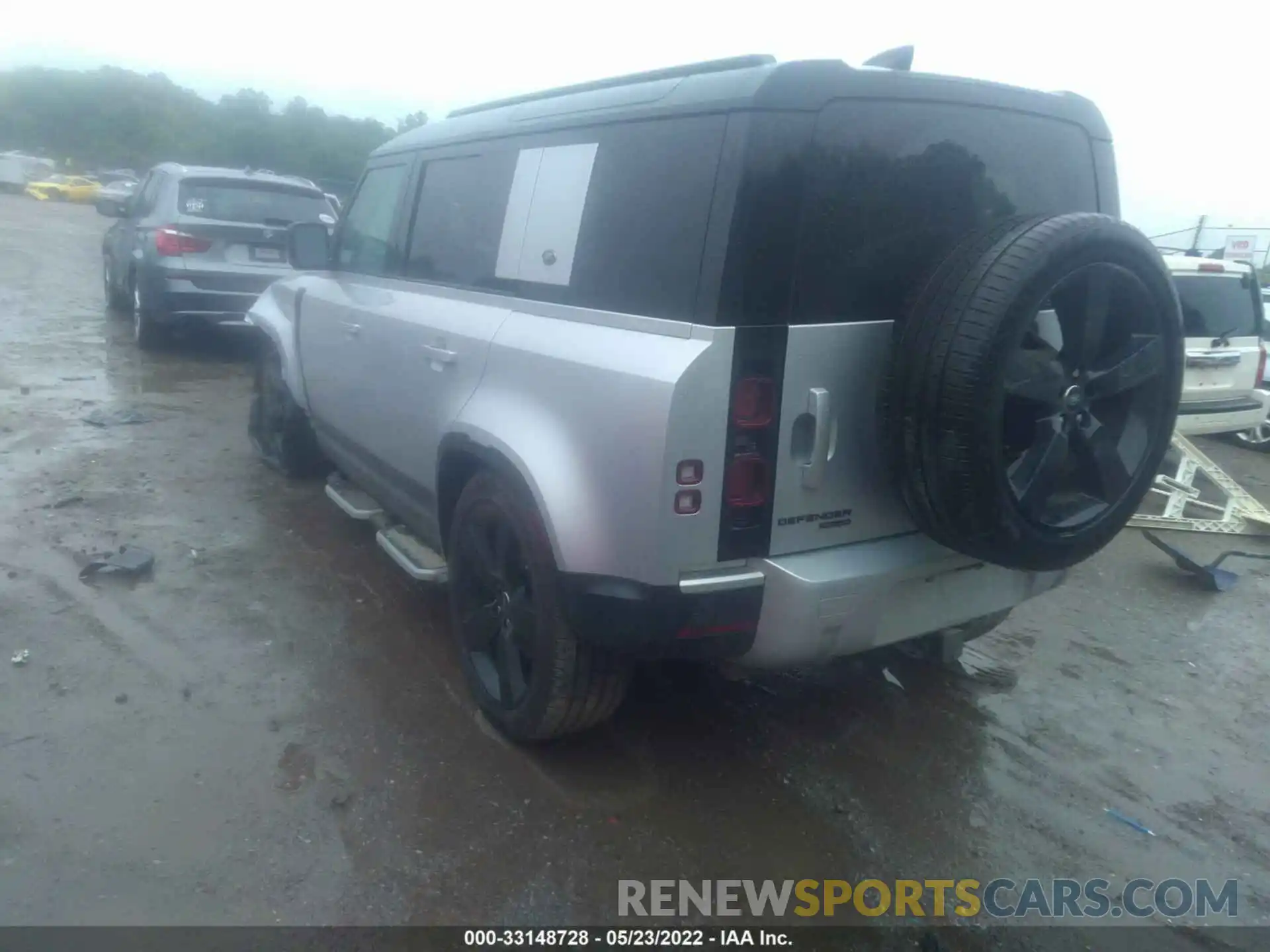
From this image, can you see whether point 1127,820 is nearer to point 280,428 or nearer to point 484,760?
point 484,760

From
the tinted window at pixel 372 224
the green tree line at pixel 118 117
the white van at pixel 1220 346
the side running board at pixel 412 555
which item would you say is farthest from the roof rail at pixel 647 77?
the green tree line at pixel 118 117

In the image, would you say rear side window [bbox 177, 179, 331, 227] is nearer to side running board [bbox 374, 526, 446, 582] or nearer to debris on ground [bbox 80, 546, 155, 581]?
debris on ground [bbox 80, 546, 155, 581]

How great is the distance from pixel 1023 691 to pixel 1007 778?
745 mm

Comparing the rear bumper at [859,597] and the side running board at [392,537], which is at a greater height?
the rear bumper at [859,597]

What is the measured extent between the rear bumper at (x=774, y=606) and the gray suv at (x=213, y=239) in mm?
7377

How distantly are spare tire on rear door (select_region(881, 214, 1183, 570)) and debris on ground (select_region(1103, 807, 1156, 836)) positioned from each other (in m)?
1.02

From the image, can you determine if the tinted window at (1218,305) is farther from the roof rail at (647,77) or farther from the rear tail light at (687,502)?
the rear tail light at (687,502)

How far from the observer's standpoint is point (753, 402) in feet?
8.61

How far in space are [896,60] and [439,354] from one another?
1.86 metres

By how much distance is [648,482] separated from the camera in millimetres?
2584

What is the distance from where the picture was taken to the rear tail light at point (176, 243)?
29.3ft

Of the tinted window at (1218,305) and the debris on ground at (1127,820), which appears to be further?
the tinted window at (1218,305)

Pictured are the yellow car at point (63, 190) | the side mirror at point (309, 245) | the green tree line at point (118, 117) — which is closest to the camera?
the side mirror at point (309, 245)

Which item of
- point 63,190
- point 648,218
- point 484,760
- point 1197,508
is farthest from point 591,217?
point 63,190
